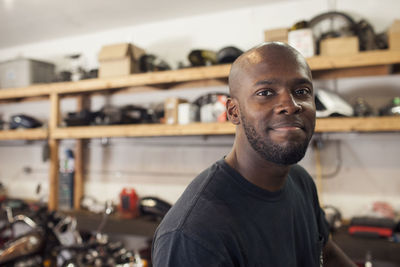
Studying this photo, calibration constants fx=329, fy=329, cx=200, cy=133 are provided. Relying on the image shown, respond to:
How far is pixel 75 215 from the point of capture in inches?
118

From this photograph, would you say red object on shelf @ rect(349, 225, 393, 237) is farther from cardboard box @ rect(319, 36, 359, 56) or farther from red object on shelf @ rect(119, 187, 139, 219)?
red object on shelf @ rect(119, 187, 139, 219)

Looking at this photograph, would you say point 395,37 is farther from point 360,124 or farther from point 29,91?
point 29,91

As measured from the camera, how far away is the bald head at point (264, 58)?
95 centimetres

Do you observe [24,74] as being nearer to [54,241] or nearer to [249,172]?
[54,241]

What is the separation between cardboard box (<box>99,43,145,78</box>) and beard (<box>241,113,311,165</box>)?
1.98 metres

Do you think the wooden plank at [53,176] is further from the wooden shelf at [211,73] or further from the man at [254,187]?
the man at [254,187]

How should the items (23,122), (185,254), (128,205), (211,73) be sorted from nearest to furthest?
(185,254), (211,73), (128,205), (23,122)

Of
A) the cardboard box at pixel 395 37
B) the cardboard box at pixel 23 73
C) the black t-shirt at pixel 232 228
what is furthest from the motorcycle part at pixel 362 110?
the cardboard box at pixel 23 73

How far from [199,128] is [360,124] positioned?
1.07m

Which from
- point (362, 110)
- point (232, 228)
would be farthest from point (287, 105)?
point (362, 110)

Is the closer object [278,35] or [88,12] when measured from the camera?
[278,35]

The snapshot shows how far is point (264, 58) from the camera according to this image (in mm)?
949

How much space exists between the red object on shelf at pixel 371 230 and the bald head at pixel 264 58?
1582 mm

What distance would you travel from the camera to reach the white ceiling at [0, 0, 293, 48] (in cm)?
276
